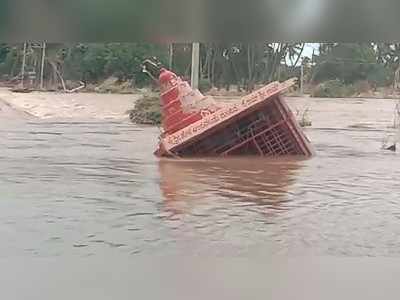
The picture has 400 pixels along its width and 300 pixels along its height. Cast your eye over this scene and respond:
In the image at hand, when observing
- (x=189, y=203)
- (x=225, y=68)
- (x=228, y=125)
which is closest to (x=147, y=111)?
(x=225, y=68)

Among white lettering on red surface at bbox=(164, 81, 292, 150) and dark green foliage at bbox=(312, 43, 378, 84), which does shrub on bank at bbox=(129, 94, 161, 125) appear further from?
white lettering on red surface at bbox=(164, 81, 292, 150)

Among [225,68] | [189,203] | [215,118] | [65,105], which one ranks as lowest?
[189,203]

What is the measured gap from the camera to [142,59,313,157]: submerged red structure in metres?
13.8

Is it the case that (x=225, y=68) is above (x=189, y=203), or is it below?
above

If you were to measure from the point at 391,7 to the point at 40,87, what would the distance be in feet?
115

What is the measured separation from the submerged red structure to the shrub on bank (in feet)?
30.0

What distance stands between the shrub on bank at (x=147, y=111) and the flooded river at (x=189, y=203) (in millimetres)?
6608

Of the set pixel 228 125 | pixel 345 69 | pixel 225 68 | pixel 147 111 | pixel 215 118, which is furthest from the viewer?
pixel 345 69

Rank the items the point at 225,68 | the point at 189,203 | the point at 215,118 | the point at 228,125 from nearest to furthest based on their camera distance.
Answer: the point at 189,203 < the point at 215,118 < the point at 228,125 < the point at 225,68

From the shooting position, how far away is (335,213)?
791 cm

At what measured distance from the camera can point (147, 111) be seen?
24.4 m

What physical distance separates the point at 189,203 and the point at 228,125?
598 cm

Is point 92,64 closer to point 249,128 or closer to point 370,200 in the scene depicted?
A: point 249,128

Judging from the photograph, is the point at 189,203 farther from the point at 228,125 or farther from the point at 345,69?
the point at 345,69
